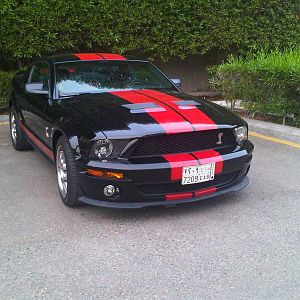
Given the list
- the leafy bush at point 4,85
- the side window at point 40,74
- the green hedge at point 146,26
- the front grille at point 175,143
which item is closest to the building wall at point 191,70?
the green hedge at point 146,26

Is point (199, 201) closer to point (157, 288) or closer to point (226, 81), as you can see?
point (157, 288)

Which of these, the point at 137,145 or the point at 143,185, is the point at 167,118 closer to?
the point at 137,145

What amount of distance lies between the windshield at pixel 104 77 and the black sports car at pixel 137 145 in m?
0.02

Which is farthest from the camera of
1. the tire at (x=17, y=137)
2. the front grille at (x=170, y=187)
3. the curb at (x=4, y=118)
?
the curb at (x=4, y=118)

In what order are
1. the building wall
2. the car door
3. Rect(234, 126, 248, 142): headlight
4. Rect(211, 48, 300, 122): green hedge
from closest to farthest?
Rect(234, 126, 248, 142): headlight
the car door
Rect(211, 48, 300, 122): green hedge
the building wall

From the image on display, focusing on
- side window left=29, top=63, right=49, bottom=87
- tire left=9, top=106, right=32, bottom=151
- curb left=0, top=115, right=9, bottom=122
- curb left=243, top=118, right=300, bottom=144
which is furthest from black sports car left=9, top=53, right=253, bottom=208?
curb left=0, top=115, right=9, bottom=122

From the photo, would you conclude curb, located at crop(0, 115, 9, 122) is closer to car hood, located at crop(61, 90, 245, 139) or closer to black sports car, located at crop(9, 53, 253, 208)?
black sports car, located at crop(9, 53, 253, 208)

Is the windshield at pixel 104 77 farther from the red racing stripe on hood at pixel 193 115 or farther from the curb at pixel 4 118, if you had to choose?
the curb at pixel 4 118

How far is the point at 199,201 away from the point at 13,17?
19.1 feet

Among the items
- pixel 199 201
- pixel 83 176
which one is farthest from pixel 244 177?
pixel 83 176

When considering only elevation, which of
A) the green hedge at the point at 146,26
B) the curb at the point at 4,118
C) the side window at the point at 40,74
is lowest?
the curb at the point at 4,118

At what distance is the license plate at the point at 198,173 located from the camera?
3.50 metres

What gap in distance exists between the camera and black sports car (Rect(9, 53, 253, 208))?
3449mm

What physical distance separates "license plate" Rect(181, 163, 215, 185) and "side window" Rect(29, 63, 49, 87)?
208cm
